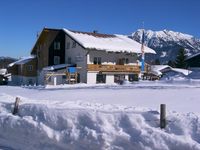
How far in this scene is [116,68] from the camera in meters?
49.6

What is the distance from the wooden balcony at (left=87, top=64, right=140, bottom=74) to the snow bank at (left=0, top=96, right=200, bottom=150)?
108ft

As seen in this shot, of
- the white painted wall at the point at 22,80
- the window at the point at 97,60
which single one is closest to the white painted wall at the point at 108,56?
the window at the point at 97,60

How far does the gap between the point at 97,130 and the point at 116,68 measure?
38.1m

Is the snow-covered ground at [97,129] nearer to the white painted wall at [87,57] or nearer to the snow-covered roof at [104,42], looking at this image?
the snow-covered roof at [104,42]

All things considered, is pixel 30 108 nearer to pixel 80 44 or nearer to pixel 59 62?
pixel 80 44

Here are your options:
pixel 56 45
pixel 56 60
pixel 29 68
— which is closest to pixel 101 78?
pixel 56 60

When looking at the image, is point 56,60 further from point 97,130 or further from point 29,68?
point 97,130

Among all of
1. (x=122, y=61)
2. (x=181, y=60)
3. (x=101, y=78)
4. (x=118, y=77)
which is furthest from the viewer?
(x=181, y=60)

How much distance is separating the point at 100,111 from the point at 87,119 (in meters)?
0.56

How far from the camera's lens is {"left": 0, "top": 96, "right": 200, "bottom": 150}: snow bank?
35.1 ft

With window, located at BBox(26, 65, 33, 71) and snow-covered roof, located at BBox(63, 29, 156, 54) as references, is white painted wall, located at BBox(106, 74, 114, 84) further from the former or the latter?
window, located at BBox(26, 65, 33, 71)

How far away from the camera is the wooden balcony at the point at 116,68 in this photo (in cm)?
4710

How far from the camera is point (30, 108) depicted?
14328 millimetres

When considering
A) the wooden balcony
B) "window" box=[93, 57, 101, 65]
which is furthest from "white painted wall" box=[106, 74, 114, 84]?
"window" box=[93, 57, 101, 65]
